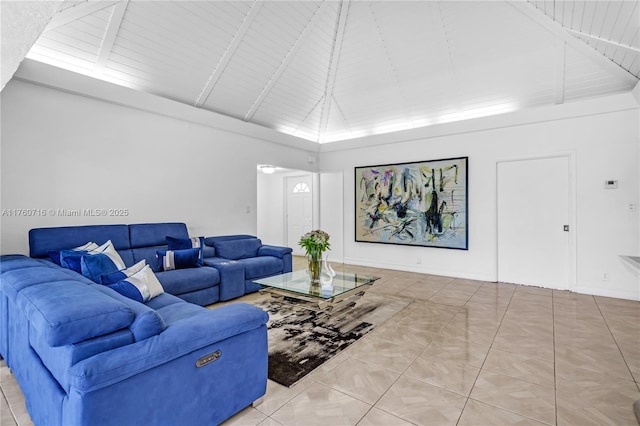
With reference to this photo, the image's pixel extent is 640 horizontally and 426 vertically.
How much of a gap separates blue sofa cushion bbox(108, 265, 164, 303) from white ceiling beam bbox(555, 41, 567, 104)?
560 cm

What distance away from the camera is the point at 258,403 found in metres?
2.03

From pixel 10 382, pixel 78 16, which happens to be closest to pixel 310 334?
pixel 10 382

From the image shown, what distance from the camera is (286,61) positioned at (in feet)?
16.8

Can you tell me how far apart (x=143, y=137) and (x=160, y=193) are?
0.81 metres

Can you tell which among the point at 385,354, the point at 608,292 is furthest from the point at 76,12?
the point at 608,292

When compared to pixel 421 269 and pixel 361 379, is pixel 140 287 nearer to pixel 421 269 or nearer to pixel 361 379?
pixel 361 379

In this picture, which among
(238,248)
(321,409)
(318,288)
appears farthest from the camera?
(238,248)

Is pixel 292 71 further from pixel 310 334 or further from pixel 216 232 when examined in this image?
pixel 310 334

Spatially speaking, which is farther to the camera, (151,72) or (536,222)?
(536,222)

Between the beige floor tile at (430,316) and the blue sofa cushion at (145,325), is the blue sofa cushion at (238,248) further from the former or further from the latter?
the blue sofa cushion at (145,325)

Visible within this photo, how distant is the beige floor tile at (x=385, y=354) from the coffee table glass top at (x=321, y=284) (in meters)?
0.57

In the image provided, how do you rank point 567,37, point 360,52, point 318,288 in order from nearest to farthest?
point 318,288 < point 567,37 < point 360,52

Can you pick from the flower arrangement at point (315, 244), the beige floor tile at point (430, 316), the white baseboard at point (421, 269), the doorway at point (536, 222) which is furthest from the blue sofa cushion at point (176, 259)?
the doorway at point (536, 222)

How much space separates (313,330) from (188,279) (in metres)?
1.56
